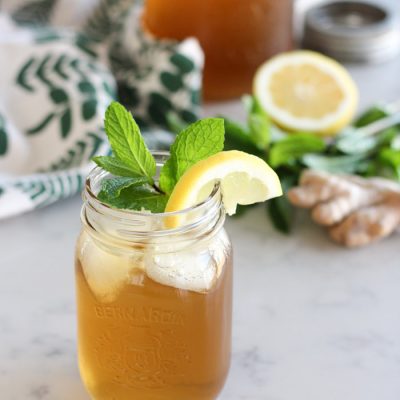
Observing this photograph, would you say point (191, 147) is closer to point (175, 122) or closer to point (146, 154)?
point (146, 154)

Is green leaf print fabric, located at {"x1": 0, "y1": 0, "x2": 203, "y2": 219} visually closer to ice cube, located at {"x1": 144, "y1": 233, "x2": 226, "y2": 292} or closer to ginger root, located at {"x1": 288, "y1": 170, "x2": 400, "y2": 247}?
ginger root, located at {"x1": 288, "y1": 170, "x2": 400, "y2": 247}

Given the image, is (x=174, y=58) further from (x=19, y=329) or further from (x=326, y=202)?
(x=19, y=329)

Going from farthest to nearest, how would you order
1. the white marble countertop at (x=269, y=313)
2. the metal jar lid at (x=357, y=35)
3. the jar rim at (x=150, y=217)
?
the metal jar lid at (x=357, y=35) < the white marble countertop at (x=269, y=313) < the jar rim at (x=150, y=217)

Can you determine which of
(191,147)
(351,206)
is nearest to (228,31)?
(351,206)

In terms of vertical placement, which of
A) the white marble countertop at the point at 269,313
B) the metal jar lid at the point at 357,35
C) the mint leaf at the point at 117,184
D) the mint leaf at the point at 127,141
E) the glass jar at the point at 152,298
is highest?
the mint leaf at the point at 127,141

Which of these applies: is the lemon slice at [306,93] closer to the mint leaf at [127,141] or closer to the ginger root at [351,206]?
the ginger root at [351,206]

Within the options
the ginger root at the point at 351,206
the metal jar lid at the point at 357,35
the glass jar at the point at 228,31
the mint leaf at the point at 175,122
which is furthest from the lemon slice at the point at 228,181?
the metal jar lid at the point at 357,35

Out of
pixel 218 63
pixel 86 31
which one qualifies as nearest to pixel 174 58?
pixel 218 63

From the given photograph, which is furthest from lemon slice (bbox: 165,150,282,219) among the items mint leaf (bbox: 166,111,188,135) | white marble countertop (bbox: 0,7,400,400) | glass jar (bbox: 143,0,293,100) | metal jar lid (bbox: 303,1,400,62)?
metal jar lid (bbox: 303,1,400,62)
